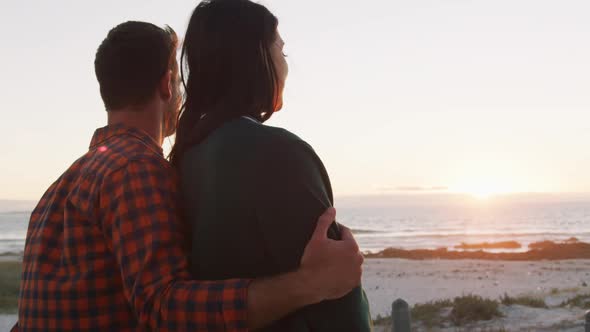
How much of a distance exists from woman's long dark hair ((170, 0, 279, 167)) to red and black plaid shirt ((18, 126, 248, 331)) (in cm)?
22

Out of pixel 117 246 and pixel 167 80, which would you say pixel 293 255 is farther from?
pixel 167 80

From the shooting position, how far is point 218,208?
1.79m

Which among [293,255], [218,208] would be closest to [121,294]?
[218,208]

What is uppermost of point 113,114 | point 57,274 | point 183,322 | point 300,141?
point 113,114

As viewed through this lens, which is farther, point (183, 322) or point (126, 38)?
point (126, 38)

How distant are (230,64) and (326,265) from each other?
73cm

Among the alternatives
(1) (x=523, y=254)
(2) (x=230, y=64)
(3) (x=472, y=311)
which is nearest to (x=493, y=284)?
(3) (x=472, y=311)

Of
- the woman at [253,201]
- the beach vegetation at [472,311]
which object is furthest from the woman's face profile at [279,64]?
the beach vegetation at [472,311]

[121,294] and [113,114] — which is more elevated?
[113,114]

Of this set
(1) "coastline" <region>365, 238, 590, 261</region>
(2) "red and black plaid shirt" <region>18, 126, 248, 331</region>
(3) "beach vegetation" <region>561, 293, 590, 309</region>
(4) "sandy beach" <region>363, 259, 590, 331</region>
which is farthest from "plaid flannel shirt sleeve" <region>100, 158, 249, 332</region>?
(1) "coastline" <region>365, 238, 590, 261</region>

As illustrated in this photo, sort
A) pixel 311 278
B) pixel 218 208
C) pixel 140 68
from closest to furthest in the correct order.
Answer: pixel 311 278 < pixel 218 208 < pixel 140 68

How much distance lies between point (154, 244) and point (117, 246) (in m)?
0.11

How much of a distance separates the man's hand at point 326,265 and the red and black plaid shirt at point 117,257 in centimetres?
17

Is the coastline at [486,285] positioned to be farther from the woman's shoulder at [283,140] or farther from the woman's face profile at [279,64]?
the woman's shoulder at [283,140]
